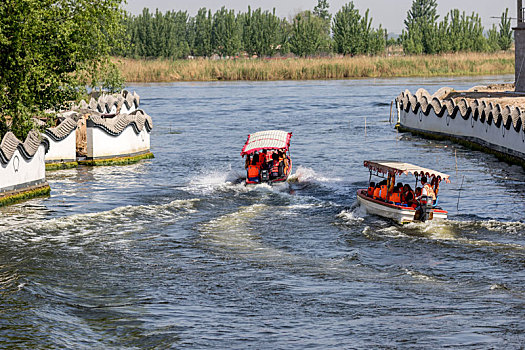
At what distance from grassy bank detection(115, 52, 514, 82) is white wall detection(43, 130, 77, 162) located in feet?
233

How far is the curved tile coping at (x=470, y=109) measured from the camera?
37.2m

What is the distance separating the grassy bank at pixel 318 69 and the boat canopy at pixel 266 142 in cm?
7439

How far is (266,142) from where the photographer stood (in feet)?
109

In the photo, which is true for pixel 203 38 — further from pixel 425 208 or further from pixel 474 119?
pixel 425 208

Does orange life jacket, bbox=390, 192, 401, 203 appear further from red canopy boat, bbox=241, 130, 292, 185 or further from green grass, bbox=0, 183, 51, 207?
green grass, bbox=0, 183, 51, 207

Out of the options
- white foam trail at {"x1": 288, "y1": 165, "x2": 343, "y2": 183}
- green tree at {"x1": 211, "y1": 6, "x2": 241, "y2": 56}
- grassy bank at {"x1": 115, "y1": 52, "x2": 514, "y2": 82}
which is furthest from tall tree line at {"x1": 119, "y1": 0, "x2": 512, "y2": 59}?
white foam trail at {"x1": 288, "y1": 165, "x2": 343, "y2": 183}

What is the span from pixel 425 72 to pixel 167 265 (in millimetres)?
94369

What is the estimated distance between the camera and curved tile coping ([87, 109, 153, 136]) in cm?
3712

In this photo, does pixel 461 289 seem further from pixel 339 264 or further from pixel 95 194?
pixel 95 194

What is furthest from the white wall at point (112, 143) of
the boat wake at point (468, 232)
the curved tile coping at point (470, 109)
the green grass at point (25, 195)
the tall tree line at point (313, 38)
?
the tall tree line at point (313, 38)

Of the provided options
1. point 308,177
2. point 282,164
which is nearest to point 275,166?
point 282,164

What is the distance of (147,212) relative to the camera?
27594mm

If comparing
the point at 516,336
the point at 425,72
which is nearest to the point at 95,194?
the point at 516,336

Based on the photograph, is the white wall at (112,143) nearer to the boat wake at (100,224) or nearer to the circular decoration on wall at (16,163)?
the circular decoration on wall at (16,163)
